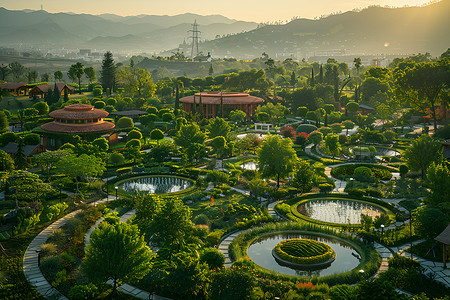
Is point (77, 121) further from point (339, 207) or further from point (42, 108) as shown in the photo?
point (339, 207)

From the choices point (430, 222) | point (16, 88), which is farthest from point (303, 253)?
point (16, 88)

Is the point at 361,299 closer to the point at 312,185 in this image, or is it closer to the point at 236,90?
the point at 312,185

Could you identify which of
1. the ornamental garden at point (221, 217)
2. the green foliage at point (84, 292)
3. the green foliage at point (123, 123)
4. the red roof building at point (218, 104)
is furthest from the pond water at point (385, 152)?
the green foliage at point (84, 292)

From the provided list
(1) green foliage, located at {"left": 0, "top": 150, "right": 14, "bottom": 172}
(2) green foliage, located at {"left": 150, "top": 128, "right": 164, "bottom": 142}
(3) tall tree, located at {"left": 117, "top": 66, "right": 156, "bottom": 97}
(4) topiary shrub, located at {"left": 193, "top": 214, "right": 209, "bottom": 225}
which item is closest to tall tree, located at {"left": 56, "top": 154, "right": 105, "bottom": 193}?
(1) green foliage, located at {"left": 0, "top": 150, "right": 14, "bottom": 172}

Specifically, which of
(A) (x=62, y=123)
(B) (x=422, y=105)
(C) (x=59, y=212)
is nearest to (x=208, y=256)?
(C) (x=59, y=212)

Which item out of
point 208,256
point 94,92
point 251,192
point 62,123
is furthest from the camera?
point 94,92

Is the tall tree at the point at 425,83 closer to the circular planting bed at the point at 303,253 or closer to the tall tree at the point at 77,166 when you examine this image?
the circular planting bed at the point at 303,253

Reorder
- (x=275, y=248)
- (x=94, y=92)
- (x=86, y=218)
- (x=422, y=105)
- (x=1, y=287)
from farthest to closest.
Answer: (x=94, y=92) < (x=422, y=105) < (x=86, y=218) < (x=275, y=248) < (x=1, y=287)
